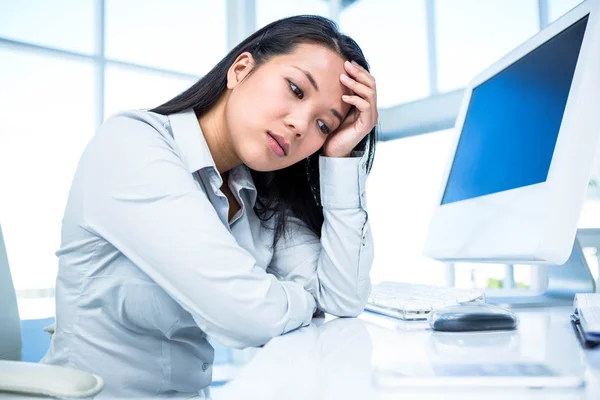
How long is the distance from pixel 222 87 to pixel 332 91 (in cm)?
24

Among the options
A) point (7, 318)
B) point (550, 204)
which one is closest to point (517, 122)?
point (550, 204)

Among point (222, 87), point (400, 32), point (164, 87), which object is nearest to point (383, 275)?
point (400, 32)

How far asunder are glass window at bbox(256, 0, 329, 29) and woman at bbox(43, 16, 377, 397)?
2448mm

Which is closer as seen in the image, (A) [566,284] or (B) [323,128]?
(B) [323,128]

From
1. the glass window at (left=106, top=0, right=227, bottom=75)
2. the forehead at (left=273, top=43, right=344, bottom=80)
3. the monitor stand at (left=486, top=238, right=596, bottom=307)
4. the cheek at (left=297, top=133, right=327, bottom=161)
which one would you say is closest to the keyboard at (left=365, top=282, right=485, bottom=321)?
the monitor stand at (left=486, top=238, right=596, bottom=307)

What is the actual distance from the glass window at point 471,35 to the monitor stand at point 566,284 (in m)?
2.17

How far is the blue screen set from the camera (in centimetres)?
81

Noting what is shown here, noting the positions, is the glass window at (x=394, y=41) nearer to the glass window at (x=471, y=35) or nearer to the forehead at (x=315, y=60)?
the glass window at (x=471, y=35)

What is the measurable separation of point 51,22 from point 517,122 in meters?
2.71

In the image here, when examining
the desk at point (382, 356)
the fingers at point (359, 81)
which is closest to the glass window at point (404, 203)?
the fingers at point (359, 81)

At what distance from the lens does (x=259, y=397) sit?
0.32m

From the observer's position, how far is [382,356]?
46 cm

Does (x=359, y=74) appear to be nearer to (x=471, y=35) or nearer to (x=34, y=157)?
(x=34, y=157)

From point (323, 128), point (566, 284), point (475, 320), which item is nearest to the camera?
point (475, 320)
